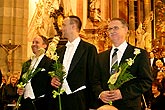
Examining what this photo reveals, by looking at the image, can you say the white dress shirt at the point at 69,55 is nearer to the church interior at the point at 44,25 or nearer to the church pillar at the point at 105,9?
the church interior at the point at 44,25

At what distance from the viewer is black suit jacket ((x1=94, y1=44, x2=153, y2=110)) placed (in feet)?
12.0

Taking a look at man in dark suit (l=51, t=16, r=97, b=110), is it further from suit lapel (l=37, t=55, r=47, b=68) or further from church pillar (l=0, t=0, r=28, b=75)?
church pillar (l=0, t=0, r=28, b=75)

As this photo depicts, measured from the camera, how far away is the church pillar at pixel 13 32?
33.7ft

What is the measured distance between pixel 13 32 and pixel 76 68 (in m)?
6.59

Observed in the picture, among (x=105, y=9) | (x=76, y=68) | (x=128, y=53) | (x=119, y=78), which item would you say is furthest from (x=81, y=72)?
(x=105, y=9)

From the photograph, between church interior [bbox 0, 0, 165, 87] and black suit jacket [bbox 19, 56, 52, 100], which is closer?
black suit jacket [bbox 19, 56, 52, 100]

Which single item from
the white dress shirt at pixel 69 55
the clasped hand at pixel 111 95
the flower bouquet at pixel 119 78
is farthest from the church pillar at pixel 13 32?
the flower bouquet at pixel 119 78

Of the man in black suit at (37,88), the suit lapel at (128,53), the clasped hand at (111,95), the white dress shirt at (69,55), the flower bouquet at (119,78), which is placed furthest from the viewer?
the man in black suit at (37,88)

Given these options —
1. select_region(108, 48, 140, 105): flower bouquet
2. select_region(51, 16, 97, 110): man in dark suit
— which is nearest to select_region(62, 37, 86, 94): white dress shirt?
select_region(51, 16, 97, 110): man in dark suit

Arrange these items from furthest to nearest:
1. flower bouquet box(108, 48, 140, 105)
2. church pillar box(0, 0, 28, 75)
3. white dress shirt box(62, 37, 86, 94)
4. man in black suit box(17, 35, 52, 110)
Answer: church pillar box(0, 0, 28, 75) < man in black suit box(17, 35, 52, 110) < white dress shirt box(62, 37, 86, 94) < flower bouquet box(108, 48, 140, 105)

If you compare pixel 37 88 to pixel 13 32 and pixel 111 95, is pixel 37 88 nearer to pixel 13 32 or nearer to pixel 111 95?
pixel 111 95

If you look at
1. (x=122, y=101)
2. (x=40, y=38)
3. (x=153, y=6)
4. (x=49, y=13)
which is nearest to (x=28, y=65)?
(x=40, y=38)

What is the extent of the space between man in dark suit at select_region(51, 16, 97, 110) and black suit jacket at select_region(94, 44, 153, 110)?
300mm

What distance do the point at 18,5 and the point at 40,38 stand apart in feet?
19.3
